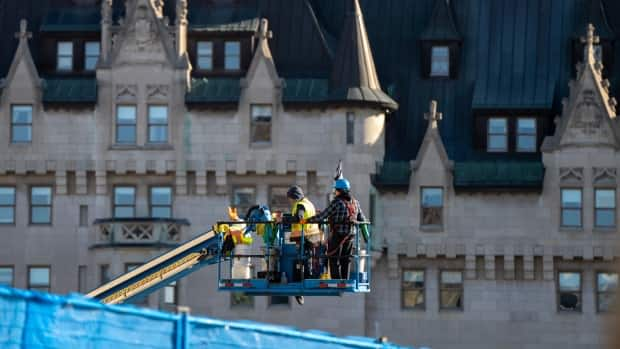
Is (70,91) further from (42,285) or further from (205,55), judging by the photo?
(42,285)

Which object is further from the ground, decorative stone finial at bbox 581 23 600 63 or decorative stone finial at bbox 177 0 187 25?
decorative stone finial at bbox 177 0 187 25

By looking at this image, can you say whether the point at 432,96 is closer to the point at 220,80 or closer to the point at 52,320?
the point at 220,80

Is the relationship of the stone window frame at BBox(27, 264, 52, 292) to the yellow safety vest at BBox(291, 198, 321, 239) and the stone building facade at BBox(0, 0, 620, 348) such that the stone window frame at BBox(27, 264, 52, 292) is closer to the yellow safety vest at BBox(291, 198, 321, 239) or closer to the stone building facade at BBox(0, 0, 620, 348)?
the stone building facade at BBox(0, 0, 620, 348)

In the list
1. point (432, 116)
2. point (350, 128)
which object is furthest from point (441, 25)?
point (350, 128)

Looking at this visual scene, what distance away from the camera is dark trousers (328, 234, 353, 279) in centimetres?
3061

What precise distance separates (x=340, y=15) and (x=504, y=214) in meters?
9.54

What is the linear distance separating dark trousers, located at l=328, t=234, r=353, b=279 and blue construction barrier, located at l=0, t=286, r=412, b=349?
12.4m

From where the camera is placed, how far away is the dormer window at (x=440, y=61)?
6225 cm

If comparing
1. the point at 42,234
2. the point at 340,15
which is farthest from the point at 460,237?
the point at 42,234

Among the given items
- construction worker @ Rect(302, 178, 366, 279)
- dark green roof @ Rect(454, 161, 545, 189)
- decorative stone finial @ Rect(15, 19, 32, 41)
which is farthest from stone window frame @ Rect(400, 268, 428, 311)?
construction worker @ Rect(302, 178, 366, 279)

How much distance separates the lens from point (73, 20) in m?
61.6

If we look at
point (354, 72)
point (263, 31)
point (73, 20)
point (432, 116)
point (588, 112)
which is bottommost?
point (432, 116)

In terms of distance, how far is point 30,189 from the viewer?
198 ft

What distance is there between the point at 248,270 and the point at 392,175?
27.7 m
